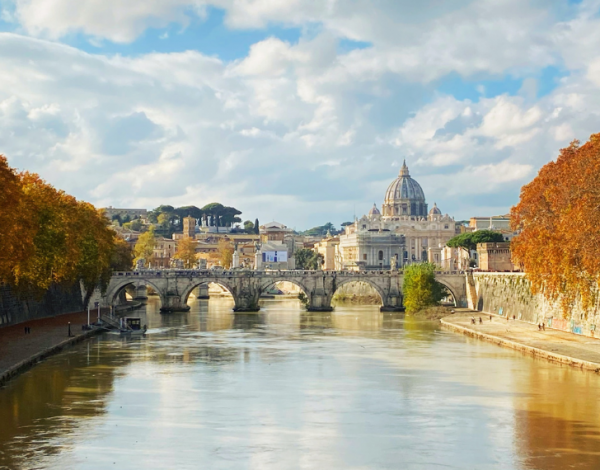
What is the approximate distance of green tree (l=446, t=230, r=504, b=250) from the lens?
104 metres

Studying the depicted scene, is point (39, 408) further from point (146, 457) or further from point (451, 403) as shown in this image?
point (451, 403)

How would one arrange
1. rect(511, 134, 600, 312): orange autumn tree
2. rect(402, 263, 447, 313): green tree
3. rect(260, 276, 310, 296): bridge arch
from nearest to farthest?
1. rect(511, 134, 600, 312): orange autumn tree
2. rect(402, 263, 447, 313): green tree
3. rect(260, 276, 310, 296): bridge arch

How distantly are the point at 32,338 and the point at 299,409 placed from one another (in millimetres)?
20599

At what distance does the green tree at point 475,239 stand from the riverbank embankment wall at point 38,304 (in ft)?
155

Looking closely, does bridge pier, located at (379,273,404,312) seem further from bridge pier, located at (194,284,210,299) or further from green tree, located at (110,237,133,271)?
bridge pier, located at (194,284,210,299)

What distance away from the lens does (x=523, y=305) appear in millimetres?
59312

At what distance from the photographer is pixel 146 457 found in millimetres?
23281

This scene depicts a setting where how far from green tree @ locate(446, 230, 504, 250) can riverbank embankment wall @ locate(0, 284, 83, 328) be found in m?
47.3

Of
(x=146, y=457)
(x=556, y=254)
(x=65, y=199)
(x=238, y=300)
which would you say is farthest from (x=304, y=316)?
(x=146, y=457)

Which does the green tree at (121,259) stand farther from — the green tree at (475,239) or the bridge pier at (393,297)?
the green tree at (475,239)

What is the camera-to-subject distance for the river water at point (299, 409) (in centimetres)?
2344

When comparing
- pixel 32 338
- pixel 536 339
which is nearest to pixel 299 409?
pixel 536 339

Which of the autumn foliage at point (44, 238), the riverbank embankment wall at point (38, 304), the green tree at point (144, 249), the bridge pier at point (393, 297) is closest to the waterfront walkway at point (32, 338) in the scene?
the riverbank embankment wall at point (38, 304)

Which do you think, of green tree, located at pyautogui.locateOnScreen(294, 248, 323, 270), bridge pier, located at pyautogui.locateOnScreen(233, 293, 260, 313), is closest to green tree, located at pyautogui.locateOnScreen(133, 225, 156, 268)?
green tree, located at pyautogui.locateOnScreen(294, 248, 323, 270)
